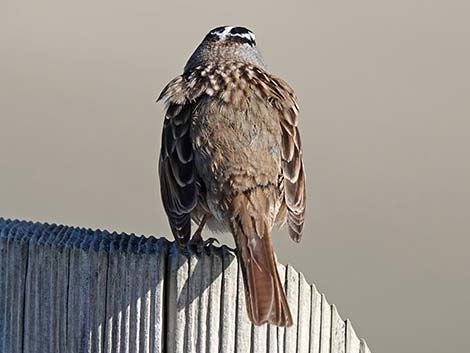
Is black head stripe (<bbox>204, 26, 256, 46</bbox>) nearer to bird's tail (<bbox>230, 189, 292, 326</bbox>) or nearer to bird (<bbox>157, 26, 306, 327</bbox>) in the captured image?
bird (<bbox>157, 26, 306, 327</bbox>)

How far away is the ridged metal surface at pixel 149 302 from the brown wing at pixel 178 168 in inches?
43.2

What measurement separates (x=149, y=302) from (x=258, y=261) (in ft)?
1.75

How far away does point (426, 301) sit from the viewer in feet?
29.8

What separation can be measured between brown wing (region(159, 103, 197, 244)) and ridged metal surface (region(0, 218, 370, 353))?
1.10 metres

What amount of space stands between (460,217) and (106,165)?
9.57ft

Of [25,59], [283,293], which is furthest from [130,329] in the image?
[25,59]

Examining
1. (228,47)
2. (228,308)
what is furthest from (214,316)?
(228,47)

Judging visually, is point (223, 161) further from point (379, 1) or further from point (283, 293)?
point (379, 1)

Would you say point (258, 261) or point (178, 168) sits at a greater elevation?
point (178, 168)

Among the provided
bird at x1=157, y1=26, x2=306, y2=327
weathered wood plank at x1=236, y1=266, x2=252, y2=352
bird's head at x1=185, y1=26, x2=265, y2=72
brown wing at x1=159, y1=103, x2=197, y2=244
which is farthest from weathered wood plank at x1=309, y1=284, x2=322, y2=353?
bird's head at x1=185, y1=26, x2=265, y2=72

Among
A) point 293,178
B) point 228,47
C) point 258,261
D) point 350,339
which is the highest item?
point 228,47

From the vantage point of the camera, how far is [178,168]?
204 inches

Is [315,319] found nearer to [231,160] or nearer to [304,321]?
[304,321]

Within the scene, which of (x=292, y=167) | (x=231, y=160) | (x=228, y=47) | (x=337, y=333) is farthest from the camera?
(x=228, y=47)
